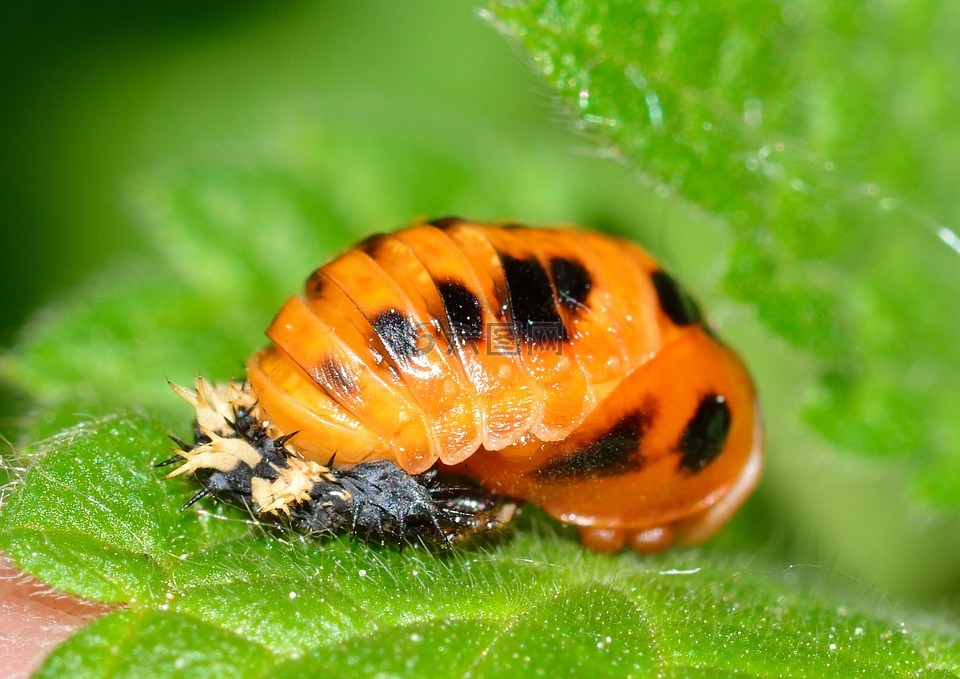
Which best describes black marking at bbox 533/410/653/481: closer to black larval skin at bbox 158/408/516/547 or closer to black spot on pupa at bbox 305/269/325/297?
black larval skin at bbox 158/408/516/547

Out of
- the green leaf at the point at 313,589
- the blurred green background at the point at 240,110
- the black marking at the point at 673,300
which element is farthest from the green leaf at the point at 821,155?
the green leaf at the point at 313,589

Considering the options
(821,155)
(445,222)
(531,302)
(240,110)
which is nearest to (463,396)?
(531,302)

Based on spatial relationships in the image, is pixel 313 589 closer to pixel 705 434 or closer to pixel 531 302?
pixel 531 302

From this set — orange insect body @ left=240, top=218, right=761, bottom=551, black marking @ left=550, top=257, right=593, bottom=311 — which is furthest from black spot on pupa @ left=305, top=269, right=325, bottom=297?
black marking @ left=550, top=257, right=593, bottom=311

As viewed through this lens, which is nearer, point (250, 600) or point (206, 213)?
point (250, 600)

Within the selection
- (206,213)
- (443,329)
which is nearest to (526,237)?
(443,329)

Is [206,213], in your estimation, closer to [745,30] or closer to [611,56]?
[611,56]

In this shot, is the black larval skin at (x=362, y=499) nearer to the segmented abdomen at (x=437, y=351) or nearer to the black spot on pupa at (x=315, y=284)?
the segmented abdomen at (x=437, y=351)
